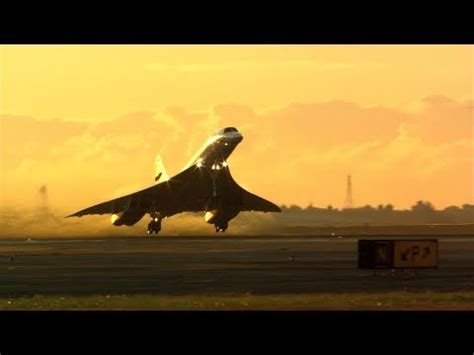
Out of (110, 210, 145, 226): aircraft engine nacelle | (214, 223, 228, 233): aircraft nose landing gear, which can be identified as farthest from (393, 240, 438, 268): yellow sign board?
(110, 210, 145, 226): aircraft engine nacelle

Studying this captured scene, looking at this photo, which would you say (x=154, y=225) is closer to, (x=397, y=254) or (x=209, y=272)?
(x=209, y=272)

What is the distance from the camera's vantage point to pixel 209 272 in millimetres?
54125

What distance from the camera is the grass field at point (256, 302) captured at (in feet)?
134

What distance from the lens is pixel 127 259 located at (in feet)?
212

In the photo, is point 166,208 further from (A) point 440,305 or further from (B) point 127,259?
(A) point 440,305

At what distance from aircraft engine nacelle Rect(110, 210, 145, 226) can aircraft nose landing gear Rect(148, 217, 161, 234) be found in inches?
48.5

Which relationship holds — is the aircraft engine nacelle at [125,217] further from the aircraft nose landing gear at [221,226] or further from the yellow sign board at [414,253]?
the yellow sign board at [414,253]

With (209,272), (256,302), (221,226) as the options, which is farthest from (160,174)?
(256,302)

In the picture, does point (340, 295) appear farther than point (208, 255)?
No

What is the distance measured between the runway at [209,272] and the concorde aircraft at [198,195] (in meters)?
3.64

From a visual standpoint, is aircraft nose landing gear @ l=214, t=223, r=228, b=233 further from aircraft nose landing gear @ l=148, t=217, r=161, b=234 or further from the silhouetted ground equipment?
the silhouetted ground equipment
